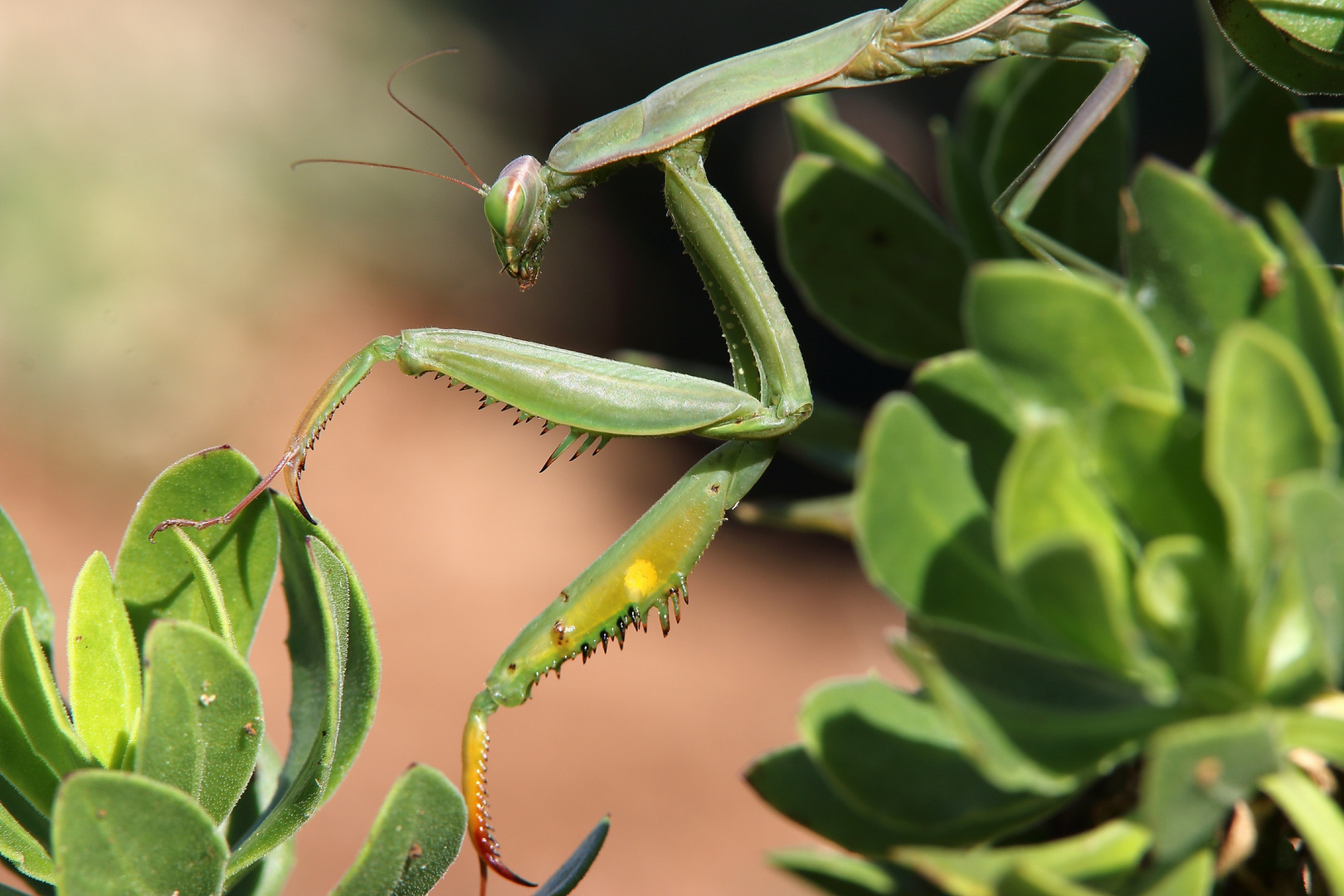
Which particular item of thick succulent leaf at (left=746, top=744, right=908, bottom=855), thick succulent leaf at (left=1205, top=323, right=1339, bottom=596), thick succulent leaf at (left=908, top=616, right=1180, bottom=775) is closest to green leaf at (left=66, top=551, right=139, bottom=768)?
thick succulent leaf at (left=746, top=744, right=908, bottom=855)

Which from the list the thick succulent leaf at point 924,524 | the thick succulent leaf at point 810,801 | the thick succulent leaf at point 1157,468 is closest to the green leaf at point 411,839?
the thick succulent leaf at point 810,801

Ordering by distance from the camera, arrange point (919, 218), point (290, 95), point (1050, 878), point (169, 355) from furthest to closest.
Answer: point (290, 95) → point (169, 355) → point (919, 218) → point (1050, 878)

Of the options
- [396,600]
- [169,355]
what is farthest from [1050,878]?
[169,355]

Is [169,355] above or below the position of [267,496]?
below

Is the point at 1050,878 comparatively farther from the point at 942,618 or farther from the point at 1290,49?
the point at 1290,49

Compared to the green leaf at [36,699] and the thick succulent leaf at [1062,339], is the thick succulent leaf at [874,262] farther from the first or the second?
the green leaf at [36,699]

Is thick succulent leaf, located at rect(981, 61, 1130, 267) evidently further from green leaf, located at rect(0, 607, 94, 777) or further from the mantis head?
green leaf, located at rect(0, 607, 94, 777)

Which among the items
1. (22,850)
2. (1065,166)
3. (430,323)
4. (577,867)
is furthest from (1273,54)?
(430,323)
